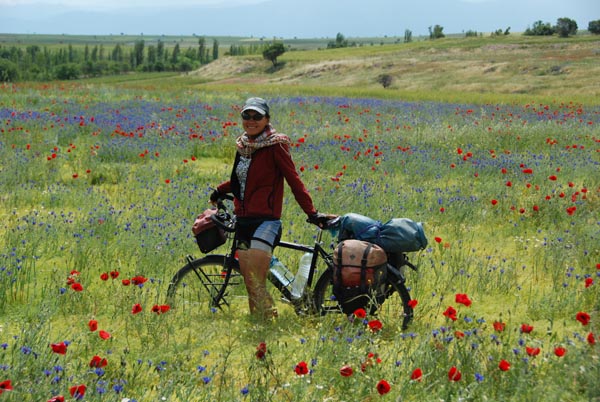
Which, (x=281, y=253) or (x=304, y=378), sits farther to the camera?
(x=281, y=253)

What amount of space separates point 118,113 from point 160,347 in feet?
43.8

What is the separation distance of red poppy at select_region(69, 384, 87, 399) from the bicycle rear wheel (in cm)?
173

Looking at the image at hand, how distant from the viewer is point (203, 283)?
480cm

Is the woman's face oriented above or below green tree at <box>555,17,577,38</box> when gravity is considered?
below

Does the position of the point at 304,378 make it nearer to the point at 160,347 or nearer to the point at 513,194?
the point at 160,347

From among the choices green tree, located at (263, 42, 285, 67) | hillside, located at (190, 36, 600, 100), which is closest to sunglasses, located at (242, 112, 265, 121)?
hillside, located at (190, 36, 600, 100)

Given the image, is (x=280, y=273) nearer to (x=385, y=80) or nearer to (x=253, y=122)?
(x=253, y=122)

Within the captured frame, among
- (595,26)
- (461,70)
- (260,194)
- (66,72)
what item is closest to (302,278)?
(260,194)

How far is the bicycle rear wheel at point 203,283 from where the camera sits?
478 cm

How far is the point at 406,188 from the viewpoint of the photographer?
9.05 meters

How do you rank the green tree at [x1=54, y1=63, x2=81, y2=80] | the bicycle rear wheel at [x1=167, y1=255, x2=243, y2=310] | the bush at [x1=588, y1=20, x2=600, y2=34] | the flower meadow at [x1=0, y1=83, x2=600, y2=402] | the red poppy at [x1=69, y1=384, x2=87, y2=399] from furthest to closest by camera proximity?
the green tree at [x1=54, y1=63, x2=81, y2=80] → the bush at [x1=588, y1=20, x2=600, y2=34] → the bicycle rear wheel at [x1=167, y1=255, x2=243, y2=310] → the flower meadow at [x1=0, y1=83, x2=600, y2=402] → the red poppy at [x1=69, y1=384, x2=87, y2=399]

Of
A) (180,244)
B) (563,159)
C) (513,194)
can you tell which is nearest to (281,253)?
(180,244)

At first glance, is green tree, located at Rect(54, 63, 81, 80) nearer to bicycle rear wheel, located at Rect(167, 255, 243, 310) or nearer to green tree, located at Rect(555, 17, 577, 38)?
green tree, located at Rect(555, 17, 577, 38)

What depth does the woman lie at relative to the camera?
4.44 metres
